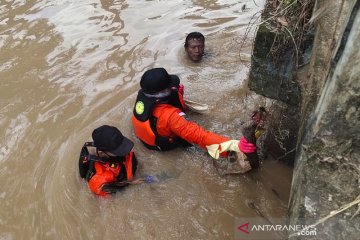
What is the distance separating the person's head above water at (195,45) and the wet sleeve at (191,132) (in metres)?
2.25

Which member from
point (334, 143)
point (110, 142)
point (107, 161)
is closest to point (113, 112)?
point (107, 161)

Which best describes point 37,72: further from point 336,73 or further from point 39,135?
point 336,73

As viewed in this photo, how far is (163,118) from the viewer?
4254 mm

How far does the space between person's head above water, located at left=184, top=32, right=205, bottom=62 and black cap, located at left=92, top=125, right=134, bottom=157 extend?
107 inches

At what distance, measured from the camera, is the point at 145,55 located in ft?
22.4

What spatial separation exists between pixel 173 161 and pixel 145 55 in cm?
283

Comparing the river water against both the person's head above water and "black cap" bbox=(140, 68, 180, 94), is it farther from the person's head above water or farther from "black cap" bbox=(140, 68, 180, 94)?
"black cap" bbox=(140, 68, 180, 94)

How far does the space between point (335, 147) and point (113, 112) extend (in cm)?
377

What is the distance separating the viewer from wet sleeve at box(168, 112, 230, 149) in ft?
13.4

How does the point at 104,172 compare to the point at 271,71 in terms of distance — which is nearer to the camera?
the point at 271,71

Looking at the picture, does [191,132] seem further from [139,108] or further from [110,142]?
[110,142]

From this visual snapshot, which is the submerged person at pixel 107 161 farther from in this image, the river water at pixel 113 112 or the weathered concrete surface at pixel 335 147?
the weathered concrete surface at pixel 335 147

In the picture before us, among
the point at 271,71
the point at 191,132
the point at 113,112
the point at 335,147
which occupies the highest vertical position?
the point at 335,147

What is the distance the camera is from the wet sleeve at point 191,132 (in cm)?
407
